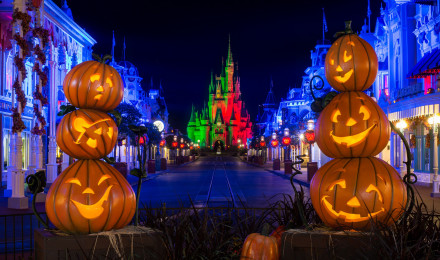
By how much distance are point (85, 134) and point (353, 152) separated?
2.77 metres

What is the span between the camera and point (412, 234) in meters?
4.71

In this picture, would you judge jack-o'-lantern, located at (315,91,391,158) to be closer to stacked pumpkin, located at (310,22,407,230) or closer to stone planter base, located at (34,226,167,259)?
stacked pumpkin, located at (310,22,407,230)

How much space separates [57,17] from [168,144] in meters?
49.0

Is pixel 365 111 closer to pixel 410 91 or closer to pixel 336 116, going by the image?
pixel 336 116

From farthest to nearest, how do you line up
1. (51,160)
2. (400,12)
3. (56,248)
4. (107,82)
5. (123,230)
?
(400,12), (51,160), (107,82), (123,230), (56,248)

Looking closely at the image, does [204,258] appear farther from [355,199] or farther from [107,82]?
[107,82]

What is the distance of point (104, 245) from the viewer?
4574mm

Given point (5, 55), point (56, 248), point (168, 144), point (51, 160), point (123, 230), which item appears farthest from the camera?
point (168, 144)

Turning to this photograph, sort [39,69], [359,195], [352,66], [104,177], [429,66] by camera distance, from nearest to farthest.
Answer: [359,195] < [104,177] < [352,66] < [39,69] < [429,66]

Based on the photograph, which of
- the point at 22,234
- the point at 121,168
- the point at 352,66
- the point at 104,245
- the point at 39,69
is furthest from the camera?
the point at 121,168

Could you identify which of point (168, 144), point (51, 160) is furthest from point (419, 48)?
point (168, 144)

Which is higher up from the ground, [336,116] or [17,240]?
[336,116]

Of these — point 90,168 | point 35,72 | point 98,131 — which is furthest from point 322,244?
point 35,72

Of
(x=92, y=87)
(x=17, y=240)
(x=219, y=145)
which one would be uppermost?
(x=92, y=87)
